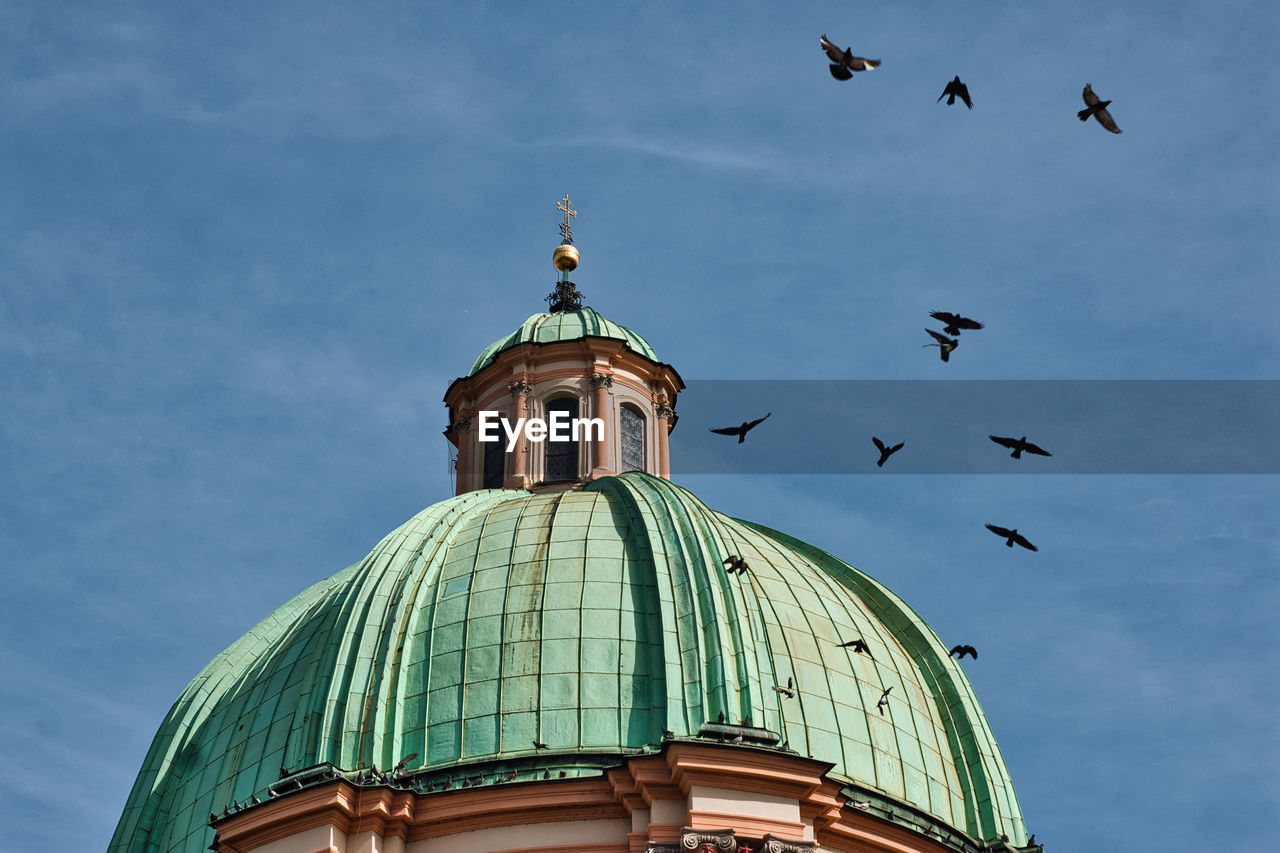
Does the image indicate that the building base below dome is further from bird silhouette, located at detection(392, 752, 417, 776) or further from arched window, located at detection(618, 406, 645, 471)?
arched window, located at detection(618, 406, 645, 471)

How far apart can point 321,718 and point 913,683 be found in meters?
9.86

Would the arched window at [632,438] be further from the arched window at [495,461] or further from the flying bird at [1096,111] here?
the flying bird at [1096,111]

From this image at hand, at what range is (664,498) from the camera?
35.7m

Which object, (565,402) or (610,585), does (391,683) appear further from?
(565,402)

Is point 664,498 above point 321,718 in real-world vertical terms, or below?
above

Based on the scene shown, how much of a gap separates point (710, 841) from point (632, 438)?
47.2 ft

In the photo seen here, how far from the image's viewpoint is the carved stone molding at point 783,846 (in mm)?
29266

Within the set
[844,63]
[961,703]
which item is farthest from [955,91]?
[961,703]

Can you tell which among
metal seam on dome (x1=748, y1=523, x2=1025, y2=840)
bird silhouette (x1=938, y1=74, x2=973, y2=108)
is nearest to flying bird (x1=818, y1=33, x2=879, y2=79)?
bird silhouette (x1=938, y1=74, x2=973, y2=108)

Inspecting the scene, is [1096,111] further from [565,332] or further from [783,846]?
[565,332]

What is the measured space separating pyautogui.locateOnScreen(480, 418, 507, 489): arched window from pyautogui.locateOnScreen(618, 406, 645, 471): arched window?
232cm

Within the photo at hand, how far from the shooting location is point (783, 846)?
96.4 ft

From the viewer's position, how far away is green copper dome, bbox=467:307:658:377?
43000mm

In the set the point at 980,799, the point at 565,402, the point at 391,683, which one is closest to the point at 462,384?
the point at 565,402
